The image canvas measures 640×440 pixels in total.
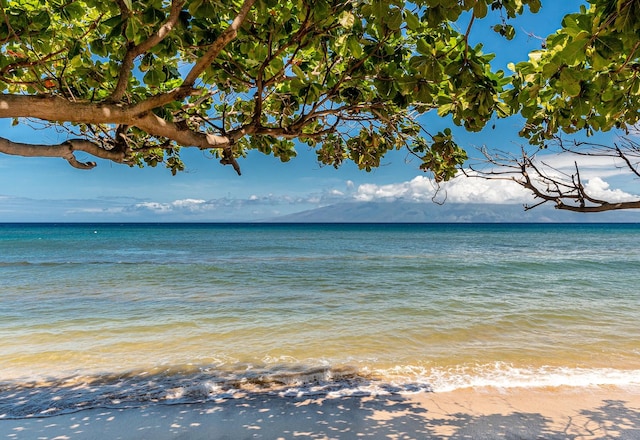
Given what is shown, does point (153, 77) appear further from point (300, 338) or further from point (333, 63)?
point (300, 338)

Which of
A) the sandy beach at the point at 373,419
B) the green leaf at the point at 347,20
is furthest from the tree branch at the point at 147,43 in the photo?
the sandy beach at the point at 373,419

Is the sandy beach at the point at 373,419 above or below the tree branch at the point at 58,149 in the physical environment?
below

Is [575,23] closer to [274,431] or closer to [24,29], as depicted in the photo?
[24,29]

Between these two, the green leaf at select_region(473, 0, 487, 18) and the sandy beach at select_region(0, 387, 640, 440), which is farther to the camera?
the sandy beach at select_region(0, 387, 640, 440)

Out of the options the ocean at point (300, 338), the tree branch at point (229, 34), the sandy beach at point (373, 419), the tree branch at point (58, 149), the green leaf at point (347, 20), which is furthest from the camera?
the ocean at point (300, 338)

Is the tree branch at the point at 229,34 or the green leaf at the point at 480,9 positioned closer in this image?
the green leaf at the point at 480,9

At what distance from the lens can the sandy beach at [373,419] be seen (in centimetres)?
423

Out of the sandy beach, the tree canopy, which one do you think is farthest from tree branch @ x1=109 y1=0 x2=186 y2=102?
the sandy beach

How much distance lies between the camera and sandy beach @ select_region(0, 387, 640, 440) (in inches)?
167

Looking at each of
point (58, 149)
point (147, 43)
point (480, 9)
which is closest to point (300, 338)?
point (58, 149)

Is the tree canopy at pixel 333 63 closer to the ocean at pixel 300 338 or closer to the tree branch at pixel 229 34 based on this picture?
the tree branch at pixel 229 34

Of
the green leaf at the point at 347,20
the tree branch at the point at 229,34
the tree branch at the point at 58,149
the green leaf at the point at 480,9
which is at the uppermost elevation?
the green leaf at the point at 347,20

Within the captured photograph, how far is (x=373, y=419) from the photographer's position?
15.0 feet

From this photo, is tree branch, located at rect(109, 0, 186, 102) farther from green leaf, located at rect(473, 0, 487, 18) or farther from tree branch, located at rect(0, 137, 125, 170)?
green leaf, located at rect(473, 0, 487, 18)
